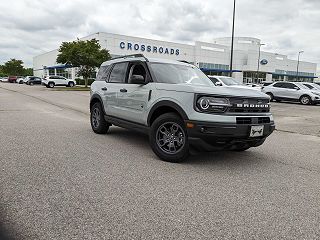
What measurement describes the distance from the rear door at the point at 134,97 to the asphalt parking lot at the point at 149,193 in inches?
26.7

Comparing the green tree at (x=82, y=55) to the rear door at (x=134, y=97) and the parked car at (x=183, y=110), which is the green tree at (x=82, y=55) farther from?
Answer: the rear door at (x=134, y=97)

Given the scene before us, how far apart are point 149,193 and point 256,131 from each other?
2128 mm

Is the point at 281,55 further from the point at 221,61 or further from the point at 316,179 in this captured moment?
the point at 316,179

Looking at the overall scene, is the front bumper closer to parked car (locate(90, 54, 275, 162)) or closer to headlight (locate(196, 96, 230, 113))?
parked car (locate(90, 54, 275, 162))

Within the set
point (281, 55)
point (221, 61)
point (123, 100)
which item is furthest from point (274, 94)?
point (281, 55)

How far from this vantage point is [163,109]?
17.3 feet

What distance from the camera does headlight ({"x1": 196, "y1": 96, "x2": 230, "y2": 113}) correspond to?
14.8 ft

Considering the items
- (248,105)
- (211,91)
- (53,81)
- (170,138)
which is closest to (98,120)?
(170,138)

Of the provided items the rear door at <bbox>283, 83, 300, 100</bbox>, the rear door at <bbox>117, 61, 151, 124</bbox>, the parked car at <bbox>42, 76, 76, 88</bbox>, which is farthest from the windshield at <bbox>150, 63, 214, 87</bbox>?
the parked car at <bbox>42, 76, 76, 88</bbox>

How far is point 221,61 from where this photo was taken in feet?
231

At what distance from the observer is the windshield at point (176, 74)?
5617 millimetres

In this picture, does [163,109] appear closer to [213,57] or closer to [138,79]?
[138,79]

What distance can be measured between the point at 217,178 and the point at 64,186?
2.16 meters

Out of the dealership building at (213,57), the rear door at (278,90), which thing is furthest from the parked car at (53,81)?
the rear door at (278,90)
